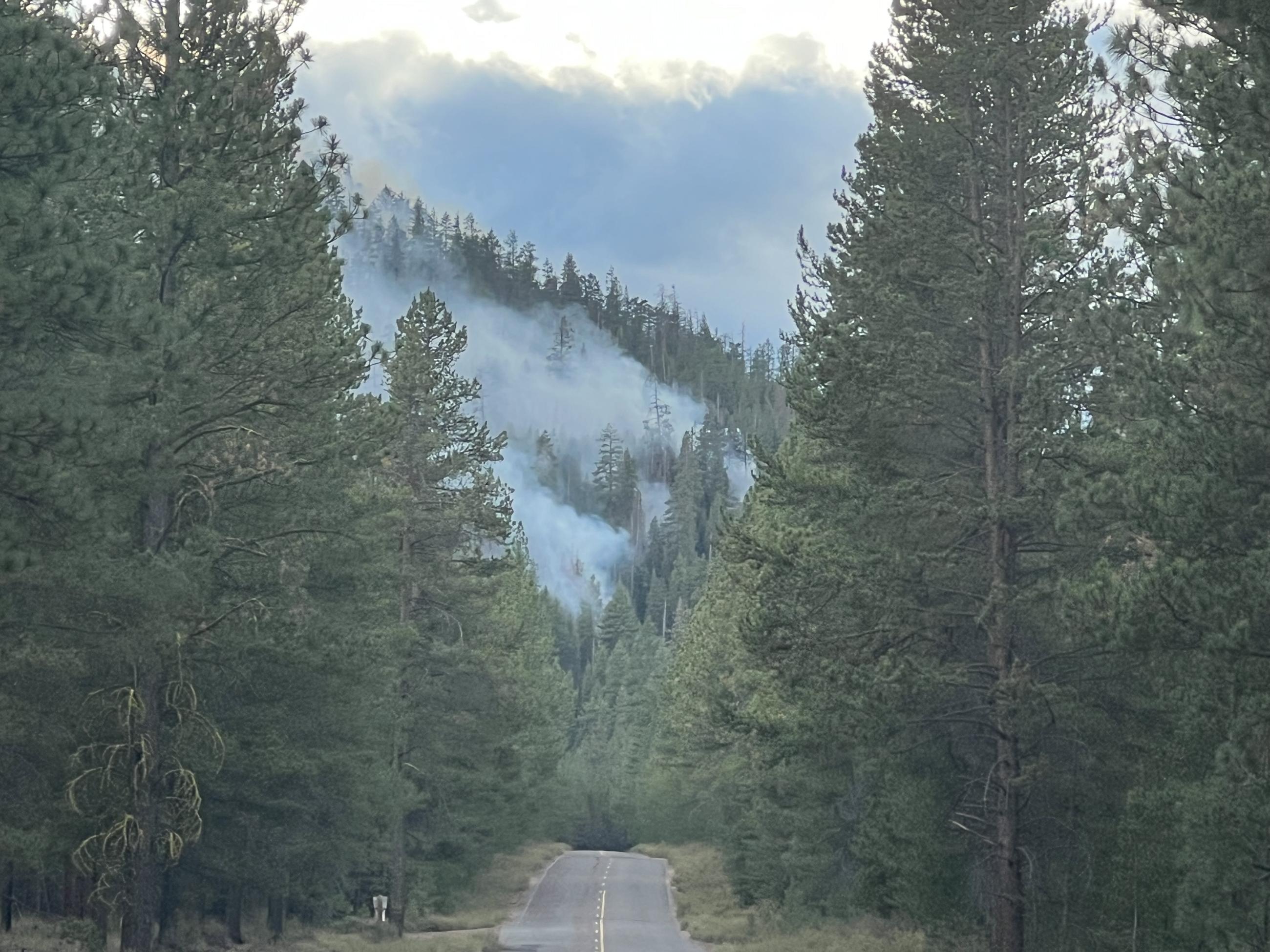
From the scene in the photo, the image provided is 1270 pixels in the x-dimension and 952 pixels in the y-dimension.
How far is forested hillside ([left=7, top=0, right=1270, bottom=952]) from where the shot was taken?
45.8 ft

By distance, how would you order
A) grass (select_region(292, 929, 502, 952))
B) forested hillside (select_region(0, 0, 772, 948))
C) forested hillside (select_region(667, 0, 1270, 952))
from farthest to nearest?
grass (select_region(292, 929, 502, 952))
forested hillside (select_region(0, 0, 772, 948))
forested hillside (select_region(667, 0, 1270, 952))

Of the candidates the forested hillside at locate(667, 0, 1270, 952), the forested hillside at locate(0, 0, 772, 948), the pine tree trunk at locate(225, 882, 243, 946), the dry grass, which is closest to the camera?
the forested hillside at locate(667, 0, 1270, 952)

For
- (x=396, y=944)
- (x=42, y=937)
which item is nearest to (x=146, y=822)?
(x=42, y=937)

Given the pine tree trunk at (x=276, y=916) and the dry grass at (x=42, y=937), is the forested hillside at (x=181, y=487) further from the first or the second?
the dry grass at (x=42, y=937)

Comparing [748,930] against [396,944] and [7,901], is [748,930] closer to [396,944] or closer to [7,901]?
[396,944]

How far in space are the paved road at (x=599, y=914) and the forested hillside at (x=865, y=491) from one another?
7.71 metres

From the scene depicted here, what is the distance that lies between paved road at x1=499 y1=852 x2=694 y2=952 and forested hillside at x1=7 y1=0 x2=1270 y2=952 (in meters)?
7.71

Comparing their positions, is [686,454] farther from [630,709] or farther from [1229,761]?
[1229,761]

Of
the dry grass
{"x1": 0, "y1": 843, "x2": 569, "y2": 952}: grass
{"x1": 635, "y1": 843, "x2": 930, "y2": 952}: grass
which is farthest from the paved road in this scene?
the dry grass

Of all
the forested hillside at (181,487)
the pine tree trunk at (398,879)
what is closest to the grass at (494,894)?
the pine tree trunk at (398,879)

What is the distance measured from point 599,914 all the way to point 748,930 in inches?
328

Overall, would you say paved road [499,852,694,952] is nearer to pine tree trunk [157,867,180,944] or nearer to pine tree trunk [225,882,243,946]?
pine tree trunk [225,882,243,946]

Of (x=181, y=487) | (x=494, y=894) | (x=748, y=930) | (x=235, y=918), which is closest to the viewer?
(x=181, y=487)

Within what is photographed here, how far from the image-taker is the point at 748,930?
1425 inches
